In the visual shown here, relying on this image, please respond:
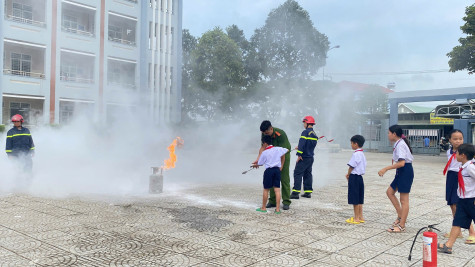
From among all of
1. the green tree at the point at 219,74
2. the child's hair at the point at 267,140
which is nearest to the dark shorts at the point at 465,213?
the child's hair at the point at 267,140

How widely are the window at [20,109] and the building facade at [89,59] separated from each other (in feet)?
0.15

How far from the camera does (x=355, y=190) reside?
5.43 metres

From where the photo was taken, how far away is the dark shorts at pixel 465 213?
4.06 meters

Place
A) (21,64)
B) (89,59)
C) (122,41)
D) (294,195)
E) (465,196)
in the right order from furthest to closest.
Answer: (122,41) → (89,59) → (21,64) → (294,195) → (465,196)

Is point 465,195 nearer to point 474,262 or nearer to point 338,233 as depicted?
point 474,262

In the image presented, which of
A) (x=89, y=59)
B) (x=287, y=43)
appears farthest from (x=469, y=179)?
(x=89, y=59)

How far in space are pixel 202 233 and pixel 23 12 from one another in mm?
18411

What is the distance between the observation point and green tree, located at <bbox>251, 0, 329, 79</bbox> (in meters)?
15.8

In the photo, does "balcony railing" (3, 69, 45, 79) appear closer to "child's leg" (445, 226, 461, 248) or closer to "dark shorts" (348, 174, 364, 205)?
"dark shorts" (348, 174, 364, 205)

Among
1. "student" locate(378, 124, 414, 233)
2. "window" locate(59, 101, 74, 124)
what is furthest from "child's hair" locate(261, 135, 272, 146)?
"window" locate(59, 101, 74, 124)

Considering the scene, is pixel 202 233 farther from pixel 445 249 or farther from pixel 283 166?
pixel 445 249

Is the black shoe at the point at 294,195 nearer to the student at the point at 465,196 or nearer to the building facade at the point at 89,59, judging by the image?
the student at the point at 465,196

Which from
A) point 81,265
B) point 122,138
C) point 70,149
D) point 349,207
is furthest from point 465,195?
point 122,138

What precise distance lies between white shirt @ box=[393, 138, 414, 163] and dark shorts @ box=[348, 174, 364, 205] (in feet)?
2.09
